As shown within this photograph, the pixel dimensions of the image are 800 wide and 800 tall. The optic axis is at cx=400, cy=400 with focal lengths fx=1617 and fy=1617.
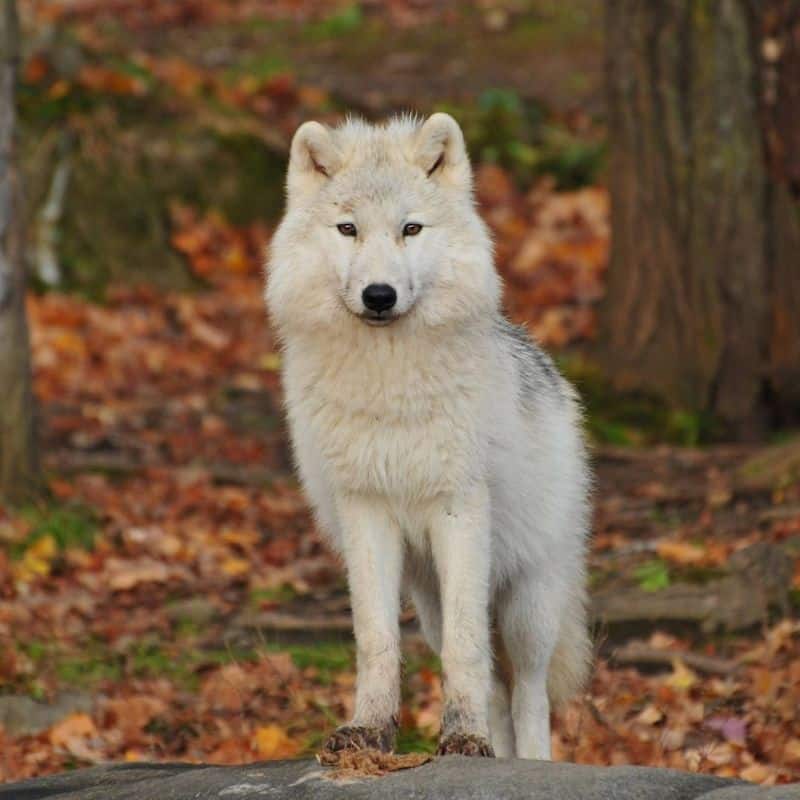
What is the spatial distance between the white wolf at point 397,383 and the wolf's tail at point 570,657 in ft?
2.21

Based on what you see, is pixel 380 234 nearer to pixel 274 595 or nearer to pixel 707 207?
pixel 274 595

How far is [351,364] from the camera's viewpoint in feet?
19.3

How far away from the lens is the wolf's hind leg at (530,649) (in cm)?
641

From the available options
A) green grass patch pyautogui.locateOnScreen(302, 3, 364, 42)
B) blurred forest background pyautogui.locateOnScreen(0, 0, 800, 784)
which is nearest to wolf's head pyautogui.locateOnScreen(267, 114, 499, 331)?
blurred forest background pyautogui.locateOnScreen(0, 0, 800, 784)

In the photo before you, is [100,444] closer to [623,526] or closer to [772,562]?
[623,526]

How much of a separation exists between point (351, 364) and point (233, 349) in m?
7.82

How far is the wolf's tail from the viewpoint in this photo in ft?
21.7

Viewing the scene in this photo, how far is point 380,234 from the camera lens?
5.70 m

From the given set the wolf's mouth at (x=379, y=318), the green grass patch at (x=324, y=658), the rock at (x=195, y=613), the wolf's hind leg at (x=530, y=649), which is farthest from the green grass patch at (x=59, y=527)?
the wolf's mouth at (x=379, y=318)


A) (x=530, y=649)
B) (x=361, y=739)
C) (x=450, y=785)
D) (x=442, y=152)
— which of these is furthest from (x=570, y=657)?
(x=442, y=152)

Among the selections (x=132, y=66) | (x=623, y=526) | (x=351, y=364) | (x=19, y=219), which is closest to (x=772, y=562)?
(x=623, y=526)

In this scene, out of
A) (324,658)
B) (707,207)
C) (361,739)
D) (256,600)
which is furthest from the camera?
(707,207)

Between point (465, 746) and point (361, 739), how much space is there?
36cm

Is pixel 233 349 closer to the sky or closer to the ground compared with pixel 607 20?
closer to the ground
